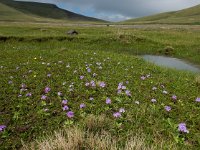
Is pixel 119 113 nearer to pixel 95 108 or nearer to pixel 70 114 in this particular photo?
pixel 95 108

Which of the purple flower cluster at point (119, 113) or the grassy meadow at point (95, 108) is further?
the purple flower cluster at point (119, 113)

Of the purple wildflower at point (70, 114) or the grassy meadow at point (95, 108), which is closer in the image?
the grassy meadow at point (95, 108)

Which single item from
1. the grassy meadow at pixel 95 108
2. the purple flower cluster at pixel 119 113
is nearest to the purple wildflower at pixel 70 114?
the grassy meadow at pixel 95 108

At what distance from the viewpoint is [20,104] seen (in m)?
8.23

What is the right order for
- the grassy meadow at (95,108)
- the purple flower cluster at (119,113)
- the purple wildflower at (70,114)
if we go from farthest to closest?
the purple flower cluster at (119,113)
the purple wildflower at (70,114)
the grassy meadow at (95,108)

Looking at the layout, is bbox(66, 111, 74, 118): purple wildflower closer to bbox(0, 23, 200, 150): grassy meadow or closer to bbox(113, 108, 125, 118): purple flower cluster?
bbox(0, 23, 200, 150): grassy meadow

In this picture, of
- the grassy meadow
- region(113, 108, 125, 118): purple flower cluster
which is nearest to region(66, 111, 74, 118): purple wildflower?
the grassy meadow

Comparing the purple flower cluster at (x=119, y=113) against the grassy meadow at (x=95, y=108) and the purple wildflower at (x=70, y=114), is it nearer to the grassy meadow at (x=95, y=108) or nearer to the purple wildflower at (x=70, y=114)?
the grassy meadow at (x=95, y=108)

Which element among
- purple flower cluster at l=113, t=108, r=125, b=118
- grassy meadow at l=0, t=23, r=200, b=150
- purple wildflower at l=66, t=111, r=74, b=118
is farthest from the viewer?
purple flower cluster at l=113, t=108, r=125, b=118

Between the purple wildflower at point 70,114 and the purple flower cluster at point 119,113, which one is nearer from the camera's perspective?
the purple wildflower at point 70,114

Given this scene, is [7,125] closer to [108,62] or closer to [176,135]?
[176,135]

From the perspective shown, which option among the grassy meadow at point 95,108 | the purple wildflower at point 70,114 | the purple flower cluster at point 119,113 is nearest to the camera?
the grassy meadow at point 95,108

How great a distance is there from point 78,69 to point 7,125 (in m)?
6.39

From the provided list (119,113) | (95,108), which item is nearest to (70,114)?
(95,108)
